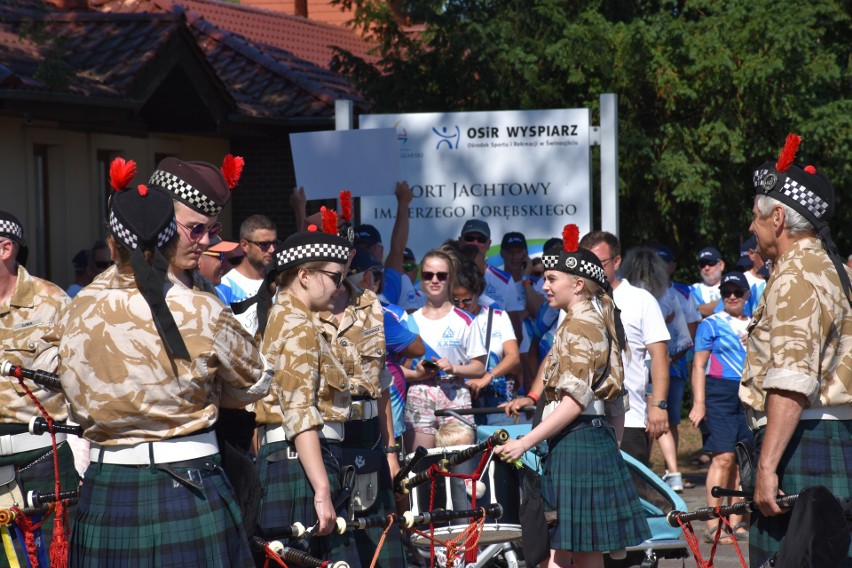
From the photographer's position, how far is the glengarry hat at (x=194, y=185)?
4.07m

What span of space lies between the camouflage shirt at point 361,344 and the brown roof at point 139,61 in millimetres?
5034

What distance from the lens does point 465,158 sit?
1015 centimetres

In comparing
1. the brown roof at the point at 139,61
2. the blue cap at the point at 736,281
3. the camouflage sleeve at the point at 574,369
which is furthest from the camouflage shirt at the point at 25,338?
the blue cap at the point at 736,281

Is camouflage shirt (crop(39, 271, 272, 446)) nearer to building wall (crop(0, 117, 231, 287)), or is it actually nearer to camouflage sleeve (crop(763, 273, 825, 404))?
camouflage sleeve (crop(763, 273, 825, 404))

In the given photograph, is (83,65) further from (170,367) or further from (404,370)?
(170,367)

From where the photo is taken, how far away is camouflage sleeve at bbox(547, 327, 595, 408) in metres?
5.64

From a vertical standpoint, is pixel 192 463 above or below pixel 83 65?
below

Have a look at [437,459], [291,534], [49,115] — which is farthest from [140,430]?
[49,115]

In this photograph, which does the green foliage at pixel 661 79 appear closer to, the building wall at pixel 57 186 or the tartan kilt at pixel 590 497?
the building wall at pixel 57 186

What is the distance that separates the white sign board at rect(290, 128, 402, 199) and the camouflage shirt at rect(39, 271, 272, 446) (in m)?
5.24

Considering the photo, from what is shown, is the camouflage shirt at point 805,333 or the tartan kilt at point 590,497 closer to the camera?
the camouflage shirt at point 805,333

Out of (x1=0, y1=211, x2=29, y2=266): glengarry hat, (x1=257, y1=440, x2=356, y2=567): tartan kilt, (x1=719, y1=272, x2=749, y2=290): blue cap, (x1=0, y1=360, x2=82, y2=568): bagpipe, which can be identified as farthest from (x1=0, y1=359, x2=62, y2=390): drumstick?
(x1=719, y1=272, x2=749, y2=290): blue cap

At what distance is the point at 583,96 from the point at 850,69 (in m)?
3.10

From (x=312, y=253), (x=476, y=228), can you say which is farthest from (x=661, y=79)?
(x=312, y=253)
